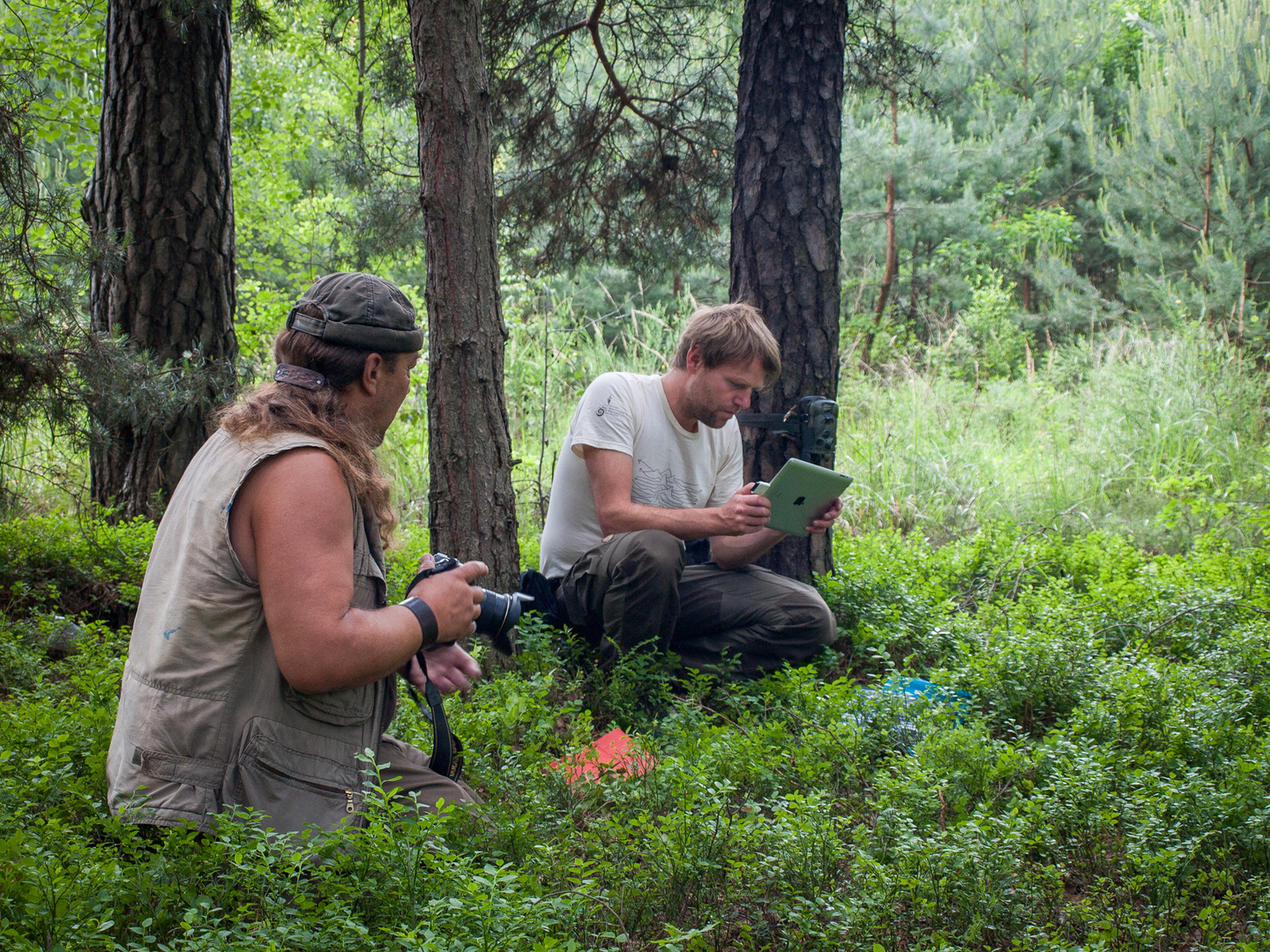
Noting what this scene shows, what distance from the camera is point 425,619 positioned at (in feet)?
6.90

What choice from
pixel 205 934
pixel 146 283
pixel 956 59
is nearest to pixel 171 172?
pixel 146 283

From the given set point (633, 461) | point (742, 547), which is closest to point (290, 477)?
point (633, 461)

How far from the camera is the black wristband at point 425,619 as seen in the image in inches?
82.5

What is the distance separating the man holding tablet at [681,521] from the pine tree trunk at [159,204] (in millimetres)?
2466

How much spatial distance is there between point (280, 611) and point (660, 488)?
2.31 metres

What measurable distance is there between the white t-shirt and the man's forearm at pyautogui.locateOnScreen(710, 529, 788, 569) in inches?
8.4

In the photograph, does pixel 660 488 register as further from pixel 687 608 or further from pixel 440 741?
pixel 440 741

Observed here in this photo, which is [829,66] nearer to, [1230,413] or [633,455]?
[633,455]

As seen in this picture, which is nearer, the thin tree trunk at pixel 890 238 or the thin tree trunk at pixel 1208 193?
the thin tree trunk at pixel 1208 193

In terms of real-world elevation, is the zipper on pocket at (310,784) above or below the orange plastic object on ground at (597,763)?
above

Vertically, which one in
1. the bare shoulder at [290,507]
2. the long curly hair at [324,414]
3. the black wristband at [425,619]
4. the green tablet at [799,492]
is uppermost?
the long curly hair at [324,414]

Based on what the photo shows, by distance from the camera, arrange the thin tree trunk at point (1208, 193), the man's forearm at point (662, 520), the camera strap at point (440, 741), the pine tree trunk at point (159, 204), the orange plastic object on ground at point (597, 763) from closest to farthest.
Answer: the camera strap at point (440, 741) → the orange plastic object on ground at point (597, 763) → the man's forearm at point (662, 520) → the pine tree trunk at point (159, 204) → the thin tree trunk at point (1208, 193)

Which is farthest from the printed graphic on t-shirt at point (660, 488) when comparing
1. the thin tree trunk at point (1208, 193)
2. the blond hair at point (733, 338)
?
the thin tree trunk at point (1208, 193)

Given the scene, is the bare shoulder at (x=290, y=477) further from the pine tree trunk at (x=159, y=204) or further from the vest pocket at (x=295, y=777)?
the pine tree trunk at (x=159, y=204)
